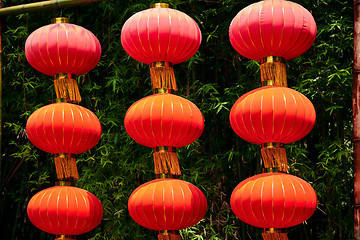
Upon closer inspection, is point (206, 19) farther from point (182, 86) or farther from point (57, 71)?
point (57, 71)

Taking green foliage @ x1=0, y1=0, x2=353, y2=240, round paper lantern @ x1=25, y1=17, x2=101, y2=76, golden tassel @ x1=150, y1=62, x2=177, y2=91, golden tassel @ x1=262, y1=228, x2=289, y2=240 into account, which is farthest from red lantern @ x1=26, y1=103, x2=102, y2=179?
golden tassel @ x1=262, y1=228, x2=289, y2=240

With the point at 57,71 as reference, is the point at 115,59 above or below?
above

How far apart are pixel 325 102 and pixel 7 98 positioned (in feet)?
7.63

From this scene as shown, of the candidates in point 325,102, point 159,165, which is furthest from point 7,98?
point 325,102

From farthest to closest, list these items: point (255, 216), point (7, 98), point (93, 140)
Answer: point (7, 98) → point (93, 140) → point (255, 216)

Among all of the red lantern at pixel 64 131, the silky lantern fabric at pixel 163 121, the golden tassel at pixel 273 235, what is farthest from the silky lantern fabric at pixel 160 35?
the golden tassel at pixel 273 235

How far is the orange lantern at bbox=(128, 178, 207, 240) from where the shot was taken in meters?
2.78

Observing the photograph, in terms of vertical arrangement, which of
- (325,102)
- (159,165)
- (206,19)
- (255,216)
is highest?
(206,19)

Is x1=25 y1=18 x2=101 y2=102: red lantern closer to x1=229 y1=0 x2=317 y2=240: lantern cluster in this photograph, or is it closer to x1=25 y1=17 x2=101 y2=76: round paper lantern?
x1=25 y1=17 x2=101 y2=76: round paper lantern

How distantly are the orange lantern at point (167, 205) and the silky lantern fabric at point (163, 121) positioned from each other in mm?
208

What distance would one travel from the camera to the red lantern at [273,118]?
2.69 metres

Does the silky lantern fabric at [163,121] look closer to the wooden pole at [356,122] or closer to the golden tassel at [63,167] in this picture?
the golden tassel at [63,167]

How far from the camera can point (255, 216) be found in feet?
8.80

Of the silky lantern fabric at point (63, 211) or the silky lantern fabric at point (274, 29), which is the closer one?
the silky lantern fabric at point (274, 29)
